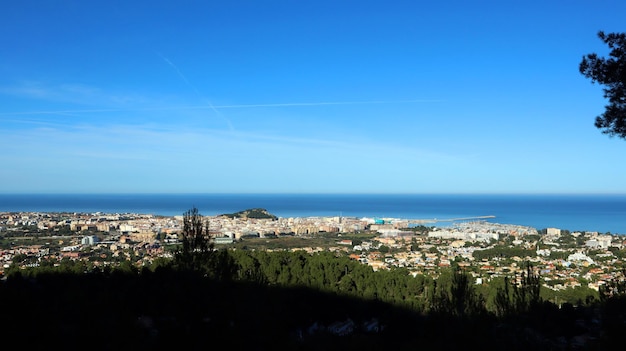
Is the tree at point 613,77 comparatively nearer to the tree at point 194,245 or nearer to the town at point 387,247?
the tree at point 194,245

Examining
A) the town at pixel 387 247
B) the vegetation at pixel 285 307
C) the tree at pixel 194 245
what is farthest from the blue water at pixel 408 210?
the tree at pixel 194 245

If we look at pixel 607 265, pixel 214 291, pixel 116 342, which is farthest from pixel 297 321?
pixel 607 265

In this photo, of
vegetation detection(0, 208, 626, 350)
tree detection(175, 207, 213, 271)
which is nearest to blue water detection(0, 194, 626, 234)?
vegetation detection(0, 208, 626, 350)

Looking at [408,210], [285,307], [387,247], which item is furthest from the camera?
[408,210]

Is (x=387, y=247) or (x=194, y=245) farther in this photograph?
(x=387, y=247)

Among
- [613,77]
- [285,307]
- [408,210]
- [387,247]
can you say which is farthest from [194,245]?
[408,210]

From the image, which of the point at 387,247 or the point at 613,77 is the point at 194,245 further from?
the point at 387,247
